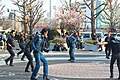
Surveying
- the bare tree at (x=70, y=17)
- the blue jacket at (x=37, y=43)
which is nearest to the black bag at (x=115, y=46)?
the blue jacket at (x=37, y=43)

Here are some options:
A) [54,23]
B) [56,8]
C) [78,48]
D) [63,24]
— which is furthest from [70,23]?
[78,48]

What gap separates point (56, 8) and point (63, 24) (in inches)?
383

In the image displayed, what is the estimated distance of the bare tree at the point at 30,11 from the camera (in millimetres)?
45562

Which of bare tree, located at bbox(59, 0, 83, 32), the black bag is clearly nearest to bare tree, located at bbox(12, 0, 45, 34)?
bare tree, located at bbox(59, 0, 83, 32)

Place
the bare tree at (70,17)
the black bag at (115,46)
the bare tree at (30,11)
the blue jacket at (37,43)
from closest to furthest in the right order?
the blue jacket at (37,43)
the black bag at (115,46)
the bare tree at (30,11)
the bare tree at (70,17)

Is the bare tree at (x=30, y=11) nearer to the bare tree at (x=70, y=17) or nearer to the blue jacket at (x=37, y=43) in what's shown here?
the bare tree at (x=70, y=17)

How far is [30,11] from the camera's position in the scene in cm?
4725

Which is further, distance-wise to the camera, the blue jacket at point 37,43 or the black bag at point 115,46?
the black bag at point 115,46

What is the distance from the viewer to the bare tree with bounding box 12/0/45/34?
45562 millimetres

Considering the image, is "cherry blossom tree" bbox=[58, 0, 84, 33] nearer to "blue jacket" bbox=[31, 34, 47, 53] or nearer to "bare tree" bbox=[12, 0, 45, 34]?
"bare tree" bbox=[12, 0, 45, 34]

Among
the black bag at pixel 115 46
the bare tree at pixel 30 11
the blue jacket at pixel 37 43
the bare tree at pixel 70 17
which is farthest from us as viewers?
the bare tree at pixel 70 17

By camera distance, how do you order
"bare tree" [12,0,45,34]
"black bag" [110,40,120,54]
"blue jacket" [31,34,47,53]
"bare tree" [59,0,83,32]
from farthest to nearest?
"bare tree" [59,0,83,32]
"bare tree" [12,0,45,34]
"black bag" [110,40,120,54]
"blue jacket" [31,34,47,53]

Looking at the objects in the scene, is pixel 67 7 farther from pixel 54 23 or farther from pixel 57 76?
pixel 57 76

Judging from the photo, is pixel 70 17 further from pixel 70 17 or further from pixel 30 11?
pixel 30 11
